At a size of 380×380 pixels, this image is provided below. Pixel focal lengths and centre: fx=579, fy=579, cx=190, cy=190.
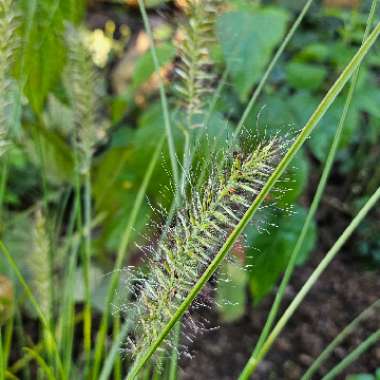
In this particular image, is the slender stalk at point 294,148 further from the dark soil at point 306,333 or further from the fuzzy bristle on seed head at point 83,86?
the dark soil at point 306,333

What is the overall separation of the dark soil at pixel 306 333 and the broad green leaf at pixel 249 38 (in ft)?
1.66

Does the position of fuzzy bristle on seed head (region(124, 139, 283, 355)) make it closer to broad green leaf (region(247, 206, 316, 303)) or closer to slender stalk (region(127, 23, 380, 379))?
slender stalk (region(127, 23, 380, 379))

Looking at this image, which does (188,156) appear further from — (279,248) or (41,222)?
(279,248)

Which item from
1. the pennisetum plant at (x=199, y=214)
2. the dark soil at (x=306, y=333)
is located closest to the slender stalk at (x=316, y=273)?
the pennisetum plant at (x=199, y=214)

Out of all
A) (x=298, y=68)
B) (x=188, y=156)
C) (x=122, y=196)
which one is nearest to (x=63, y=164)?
(x=122, y=196)

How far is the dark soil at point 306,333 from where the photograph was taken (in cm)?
102

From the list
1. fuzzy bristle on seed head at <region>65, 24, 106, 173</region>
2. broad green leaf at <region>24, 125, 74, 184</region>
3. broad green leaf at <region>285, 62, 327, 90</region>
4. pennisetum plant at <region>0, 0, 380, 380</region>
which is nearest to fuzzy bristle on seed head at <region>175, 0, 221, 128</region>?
pennisetum plant at <region>0, 0, 380, 380</region>

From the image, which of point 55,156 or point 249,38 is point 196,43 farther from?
point 55,156

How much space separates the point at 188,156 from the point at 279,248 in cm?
41

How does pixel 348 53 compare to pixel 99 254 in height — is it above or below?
above

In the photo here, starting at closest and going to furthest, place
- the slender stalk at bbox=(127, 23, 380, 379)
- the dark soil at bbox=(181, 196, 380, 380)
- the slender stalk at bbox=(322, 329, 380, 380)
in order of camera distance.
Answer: the slender stalk at bbox=(127, 23, 380, 379) < the slender stalk at bbox=(322, 329, 380, 380) < the dark soil at bbox=(181, 196, 380, 380)

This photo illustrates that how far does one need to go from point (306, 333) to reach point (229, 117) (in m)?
0.53

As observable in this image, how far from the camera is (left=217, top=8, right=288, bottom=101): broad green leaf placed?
72 cm

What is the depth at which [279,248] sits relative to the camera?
0.81 m
